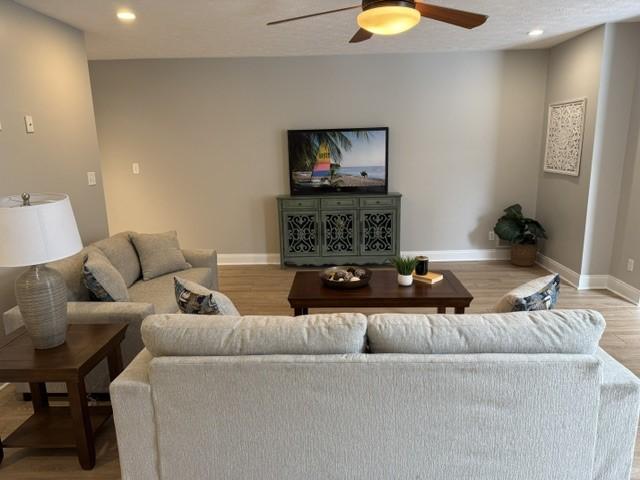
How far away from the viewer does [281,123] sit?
5.29 meters

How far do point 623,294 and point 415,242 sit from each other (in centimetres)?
224

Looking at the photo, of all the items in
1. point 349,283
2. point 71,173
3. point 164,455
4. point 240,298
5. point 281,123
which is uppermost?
point 281,123

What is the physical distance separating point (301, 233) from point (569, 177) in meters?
2.98

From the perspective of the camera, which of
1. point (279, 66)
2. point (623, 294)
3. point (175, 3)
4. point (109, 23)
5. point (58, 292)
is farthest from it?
point (279, 66)

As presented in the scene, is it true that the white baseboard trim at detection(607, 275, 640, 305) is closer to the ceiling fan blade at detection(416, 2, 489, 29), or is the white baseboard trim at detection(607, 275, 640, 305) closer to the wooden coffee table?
the wooden coffee table

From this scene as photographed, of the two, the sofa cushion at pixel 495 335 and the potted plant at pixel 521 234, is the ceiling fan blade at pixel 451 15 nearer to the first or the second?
the sofa cushion at pixel 495 335

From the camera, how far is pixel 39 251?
1.97 metres

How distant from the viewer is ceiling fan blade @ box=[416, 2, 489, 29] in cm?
235

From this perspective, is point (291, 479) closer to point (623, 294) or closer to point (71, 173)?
point (71, 173)

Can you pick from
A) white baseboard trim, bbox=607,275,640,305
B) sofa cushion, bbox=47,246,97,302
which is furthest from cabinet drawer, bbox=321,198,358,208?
sofa cushion, bbox=47,246,97,302

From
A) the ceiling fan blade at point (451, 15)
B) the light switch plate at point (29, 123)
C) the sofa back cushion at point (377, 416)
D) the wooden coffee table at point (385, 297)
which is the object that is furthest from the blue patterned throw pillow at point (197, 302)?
the light switch plate at point (29, 123)

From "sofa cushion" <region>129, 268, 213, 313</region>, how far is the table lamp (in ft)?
2.42

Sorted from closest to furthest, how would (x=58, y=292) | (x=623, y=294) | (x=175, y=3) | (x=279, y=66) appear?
(x=58, y=292) → (x=175, y=3) → (x=623, y=294) → (x=279, y=66)

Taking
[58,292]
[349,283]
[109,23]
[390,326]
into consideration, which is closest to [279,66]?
[109,23]
